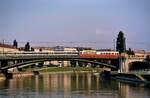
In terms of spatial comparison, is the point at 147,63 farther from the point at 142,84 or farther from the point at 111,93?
the point at 111,93

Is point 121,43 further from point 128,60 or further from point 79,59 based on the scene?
point 79,59

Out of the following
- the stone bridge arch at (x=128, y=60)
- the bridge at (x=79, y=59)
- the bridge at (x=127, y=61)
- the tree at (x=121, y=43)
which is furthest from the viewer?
the tree at (x=121, y=43)

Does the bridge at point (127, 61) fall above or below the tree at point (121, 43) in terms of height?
below

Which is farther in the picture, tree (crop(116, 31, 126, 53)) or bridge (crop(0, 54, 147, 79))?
tree (crop(116, 31, 126, 53))

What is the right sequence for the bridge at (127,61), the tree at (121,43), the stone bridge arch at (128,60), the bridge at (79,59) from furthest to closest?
the tree at (121,43) → the stone bridge arch at (128,60) → the bridge at (127,61) → the bridge at (79,59)

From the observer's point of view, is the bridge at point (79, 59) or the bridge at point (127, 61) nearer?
the bridge at point (79, 59)

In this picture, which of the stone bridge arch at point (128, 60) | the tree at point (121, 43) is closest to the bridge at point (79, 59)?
the stone bridge arch at point (128, 60)

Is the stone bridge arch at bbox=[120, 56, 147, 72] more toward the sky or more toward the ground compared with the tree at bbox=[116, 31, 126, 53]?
more toward the ground

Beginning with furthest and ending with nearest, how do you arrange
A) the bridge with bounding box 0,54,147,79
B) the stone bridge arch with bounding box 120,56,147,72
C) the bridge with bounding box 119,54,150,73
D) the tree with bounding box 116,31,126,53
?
1. the tree with bounding box 116,31,126,53
2. the stone bridge arch with bounding box 120,56,147,72
3. the bridge with bounding box 119,54,150,73
4. the bridge with bounding box 0,54,147,79

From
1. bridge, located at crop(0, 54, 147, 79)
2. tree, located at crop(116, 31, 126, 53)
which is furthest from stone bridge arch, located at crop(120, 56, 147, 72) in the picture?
tree, located at crop(116, 31, 126, 53)

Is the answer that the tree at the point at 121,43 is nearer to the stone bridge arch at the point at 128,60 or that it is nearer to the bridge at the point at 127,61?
the bridge at the point at 127,61

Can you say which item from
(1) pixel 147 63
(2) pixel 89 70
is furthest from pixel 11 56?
(2) pixel 89 70

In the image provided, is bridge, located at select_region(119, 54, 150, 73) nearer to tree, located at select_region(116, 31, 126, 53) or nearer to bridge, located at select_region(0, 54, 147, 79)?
bridge, located at select_region(0, 54, 147, 79)

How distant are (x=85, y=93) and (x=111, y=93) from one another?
109 inches
